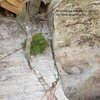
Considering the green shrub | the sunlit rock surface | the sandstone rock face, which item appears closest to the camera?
the sunlit rock surface

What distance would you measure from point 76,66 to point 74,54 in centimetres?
23

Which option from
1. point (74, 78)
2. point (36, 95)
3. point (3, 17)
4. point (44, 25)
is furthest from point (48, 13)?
point (36, 95)

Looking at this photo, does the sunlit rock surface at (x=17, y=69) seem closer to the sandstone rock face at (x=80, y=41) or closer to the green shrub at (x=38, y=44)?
the green shrub at (x=38, y=44)

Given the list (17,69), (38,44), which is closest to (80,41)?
(38,44)

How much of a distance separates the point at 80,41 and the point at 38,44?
80 centimetres

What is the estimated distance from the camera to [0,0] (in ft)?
21.0

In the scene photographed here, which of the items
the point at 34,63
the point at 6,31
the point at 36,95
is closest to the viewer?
the point at 36,95

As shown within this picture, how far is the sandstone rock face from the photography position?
6.26 metres

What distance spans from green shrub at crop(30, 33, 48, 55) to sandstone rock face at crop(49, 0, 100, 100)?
229 mm

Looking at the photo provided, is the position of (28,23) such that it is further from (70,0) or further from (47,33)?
(70,0)

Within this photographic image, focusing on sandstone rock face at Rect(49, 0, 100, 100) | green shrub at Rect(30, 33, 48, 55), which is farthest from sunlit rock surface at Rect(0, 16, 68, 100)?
sandstone rock face at Rect(49, 0, 100, 100)

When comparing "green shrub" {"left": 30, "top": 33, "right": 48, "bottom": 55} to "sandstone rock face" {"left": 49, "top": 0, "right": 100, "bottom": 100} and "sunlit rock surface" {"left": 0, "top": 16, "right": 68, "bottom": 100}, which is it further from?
"sandstone rock face" {"left": 49, "top": 0, "right": 100, "bottom": 100}

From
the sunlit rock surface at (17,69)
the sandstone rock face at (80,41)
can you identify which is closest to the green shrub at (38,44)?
the sunlit rock surface at (17,69)

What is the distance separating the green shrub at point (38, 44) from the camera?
6.12 metres
